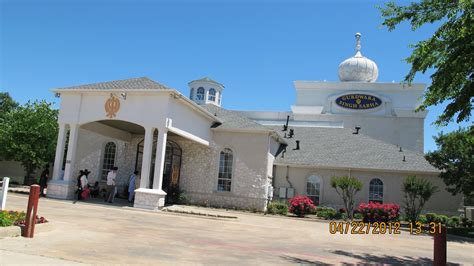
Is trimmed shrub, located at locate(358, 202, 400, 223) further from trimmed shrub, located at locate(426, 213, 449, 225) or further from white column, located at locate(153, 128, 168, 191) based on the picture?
white column, located at locate(153, 128, 168, 191)

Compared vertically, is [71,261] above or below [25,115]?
below

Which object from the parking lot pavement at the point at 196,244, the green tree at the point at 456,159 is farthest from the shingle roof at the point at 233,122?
the green tree at the point at 456,159

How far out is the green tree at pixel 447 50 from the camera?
31.0ft

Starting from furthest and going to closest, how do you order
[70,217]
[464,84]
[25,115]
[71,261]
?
1. [25,115]
2. [70,217]
3. [464,84]
4. [71,261]

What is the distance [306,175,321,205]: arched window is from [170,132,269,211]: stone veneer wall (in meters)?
3.68

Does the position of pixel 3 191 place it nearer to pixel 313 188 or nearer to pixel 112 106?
pixel 112 106

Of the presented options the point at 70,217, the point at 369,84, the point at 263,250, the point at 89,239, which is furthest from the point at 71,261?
the point at 369,84

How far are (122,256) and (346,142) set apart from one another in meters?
22.7

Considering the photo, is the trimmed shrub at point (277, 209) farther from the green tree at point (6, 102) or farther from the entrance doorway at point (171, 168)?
the green tree at point (6, 102)

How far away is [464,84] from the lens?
10891 millimetres

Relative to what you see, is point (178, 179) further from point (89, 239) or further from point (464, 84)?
point (464, 84)

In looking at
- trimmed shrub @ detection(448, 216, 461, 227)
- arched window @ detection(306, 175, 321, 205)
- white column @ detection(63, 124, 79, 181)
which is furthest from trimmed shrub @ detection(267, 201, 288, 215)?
white column @ detection(63, 124, 79, 181)

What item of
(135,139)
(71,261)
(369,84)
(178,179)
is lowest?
(71,261)

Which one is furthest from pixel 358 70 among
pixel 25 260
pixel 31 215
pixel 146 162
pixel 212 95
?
pixel 25 260
